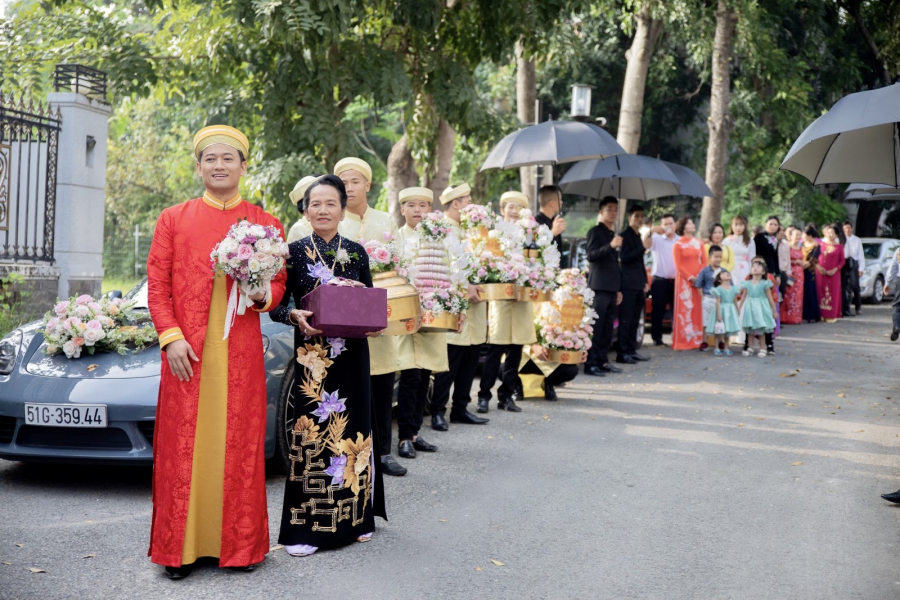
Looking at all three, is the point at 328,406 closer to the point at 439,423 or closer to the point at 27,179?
the point at 439,423

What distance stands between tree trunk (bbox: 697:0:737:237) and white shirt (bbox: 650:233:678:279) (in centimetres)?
471

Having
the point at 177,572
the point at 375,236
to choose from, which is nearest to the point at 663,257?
the point at 375,236

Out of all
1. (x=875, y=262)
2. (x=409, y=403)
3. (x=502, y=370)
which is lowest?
(x=409, y=403)

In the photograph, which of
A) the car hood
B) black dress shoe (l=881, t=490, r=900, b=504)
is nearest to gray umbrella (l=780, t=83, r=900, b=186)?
black dress shoe (l=881, t=490, r=900, b=504)

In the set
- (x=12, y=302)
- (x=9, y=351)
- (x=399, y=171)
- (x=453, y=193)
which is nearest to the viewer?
(x=9, y=351)

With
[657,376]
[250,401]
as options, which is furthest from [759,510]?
[657,376]

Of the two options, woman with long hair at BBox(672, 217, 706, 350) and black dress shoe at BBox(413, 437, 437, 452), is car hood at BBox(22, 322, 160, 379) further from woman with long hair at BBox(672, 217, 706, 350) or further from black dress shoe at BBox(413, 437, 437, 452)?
woman with long hair at BBox(672, 217, 706, 350)

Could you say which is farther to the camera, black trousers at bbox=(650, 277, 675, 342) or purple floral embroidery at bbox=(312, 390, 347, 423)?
black trousers at bbox=(650, 277, 675, 342)

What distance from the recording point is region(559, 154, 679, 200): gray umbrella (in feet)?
46.9

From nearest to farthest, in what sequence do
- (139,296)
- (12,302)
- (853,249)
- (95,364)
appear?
(95,364) → (139,296) → (12,302) → (853,249)

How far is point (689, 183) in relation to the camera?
52.9ft

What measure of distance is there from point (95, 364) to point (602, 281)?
8104 mm

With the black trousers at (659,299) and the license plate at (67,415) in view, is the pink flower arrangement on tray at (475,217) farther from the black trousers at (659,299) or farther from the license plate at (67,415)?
the black trousers at (659,299)

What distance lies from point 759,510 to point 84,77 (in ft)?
33.2
